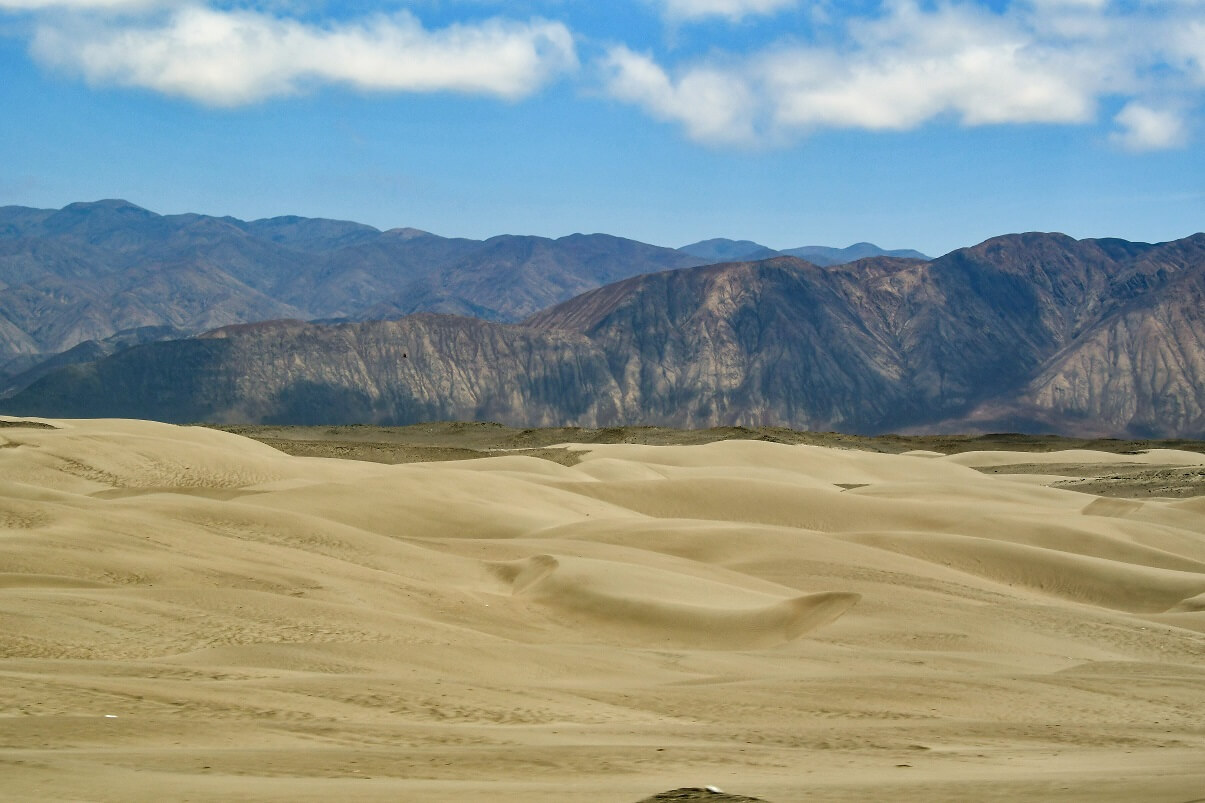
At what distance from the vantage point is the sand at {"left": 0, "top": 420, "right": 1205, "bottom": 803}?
24.1 feet

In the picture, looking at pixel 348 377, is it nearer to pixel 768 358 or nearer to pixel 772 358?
pixel 768 358

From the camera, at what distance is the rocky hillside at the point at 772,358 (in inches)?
4636

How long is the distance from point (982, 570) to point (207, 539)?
523 inches

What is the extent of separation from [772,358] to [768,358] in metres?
0.49

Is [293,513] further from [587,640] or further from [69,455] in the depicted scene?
[69,455]

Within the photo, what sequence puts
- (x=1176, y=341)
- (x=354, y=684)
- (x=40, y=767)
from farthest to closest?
(x=1176, y=341)
(x=354, y=684)
(x=40, y=767)

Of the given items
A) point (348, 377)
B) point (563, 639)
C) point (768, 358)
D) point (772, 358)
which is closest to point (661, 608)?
point (563, 639)

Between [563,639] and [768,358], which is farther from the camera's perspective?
[768,358]

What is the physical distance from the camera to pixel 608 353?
135m

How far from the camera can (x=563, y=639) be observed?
1503 cm

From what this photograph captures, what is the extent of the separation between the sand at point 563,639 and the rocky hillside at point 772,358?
305 ft

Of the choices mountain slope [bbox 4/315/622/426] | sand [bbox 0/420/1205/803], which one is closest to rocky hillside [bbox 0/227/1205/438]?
mountain slope [bbox 4/315/622/426]

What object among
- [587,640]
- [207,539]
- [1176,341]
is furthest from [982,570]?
[1176,341]

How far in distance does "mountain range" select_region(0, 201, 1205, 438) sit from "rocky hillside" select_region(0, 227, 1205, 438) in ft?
0.77
